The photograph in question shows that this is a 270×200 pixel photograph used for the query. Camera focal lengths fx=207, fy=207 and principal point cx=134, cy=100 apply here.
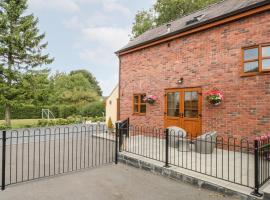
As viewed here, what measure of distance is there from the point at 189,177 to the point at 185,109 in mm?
4894

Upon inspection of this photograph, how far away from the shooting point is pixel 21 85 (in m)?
18.6

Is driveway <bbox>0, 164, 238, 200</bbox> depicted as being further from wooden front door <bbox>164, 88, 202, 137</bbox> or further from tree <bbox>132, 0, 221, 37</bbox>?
tree <bbox>132, 0, 221, 37</bbox>

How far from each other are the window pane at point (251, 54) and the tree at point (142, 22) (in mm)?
21363

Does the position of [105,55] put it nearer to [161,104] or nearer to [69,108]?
[69,108]

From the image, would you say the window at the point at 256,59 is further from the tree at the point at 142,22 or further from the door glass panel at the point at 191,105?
the tree at the point at 142,22

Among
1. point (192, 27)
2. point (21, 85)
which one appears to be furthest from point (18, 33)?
point (192, 27)

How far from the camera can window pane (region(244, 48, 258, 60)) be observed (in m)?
7.44

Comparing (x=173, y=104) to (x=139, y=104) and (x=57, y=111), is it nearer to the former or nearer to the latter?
(x=139, y=104)

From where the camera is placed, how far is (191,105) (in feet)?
31.0

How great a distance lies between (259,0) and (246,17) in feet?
2.84

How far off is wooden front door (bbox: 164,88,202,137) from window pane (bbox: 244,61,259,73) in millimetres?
2065

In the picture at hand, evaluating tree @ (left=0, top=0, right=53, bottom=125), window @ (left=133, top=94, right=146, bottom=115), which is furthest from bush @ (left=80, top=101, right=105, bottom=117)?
window @ (left=133, top=94, right=146, bottom=115)

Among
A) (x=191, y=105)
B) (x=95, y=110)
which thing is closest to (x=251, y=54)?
(x=191, y=105)

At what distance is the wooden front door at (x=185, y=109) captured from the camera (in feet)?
30.2
